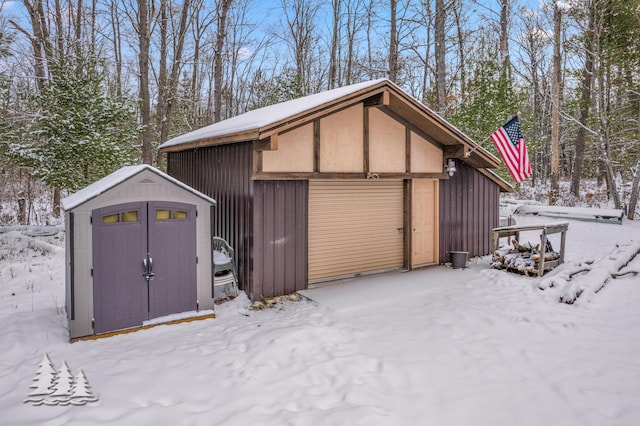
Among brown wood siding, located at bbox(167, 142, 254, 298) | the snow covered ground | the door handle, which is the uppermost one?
brown wood siding, located at bbox(167, 142, 254, 298)

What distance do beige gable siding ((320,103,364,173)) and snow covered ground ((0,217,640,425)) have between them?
2.36m

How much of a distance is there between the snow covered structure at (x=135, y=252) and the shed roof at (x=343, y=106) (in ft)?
4.98

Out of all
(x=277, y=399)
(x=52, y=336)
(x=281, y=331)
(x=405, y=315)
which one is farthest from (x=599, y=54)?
(x=52, y=336)

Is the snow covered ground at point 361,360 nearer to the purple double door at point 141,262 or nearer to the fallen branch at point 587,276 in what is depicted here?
the fallen branch at point 587,276

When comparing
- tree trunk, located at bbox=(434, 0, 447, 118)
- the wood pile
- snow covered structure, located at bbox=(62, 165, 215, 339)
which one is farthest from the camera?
tree trunk, located at bbox=(434, 0, 447, 118)

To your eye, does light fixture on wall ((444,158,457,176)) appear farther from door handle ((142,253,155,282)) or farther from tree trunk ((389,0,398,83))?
tree trunk ((389,0,398,83))

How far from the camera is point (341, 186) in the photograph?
827cm

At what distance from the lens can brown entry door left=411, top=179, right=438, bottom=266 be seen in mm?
9242

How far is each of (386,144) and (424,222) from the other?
7.19ft

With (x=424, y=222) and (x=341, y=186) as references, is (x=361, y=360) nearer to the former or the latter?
(x=341, y=186)

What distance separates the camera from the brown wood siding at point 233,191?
23.1 feet

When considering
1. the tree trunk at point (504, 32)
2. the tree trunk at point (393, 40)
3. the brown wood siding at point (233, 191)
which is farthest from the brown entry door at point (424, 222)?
the tree trunk at point (504, 32)

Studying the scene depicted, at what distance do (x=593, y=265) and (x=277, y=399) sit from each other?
7.03 meters

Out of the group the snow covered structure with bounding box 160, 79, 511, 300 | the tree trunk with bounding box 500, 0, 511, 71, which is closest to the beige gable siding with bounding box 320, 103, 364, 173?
the snow covered structure with bounding box 160, 79, 511, 300
